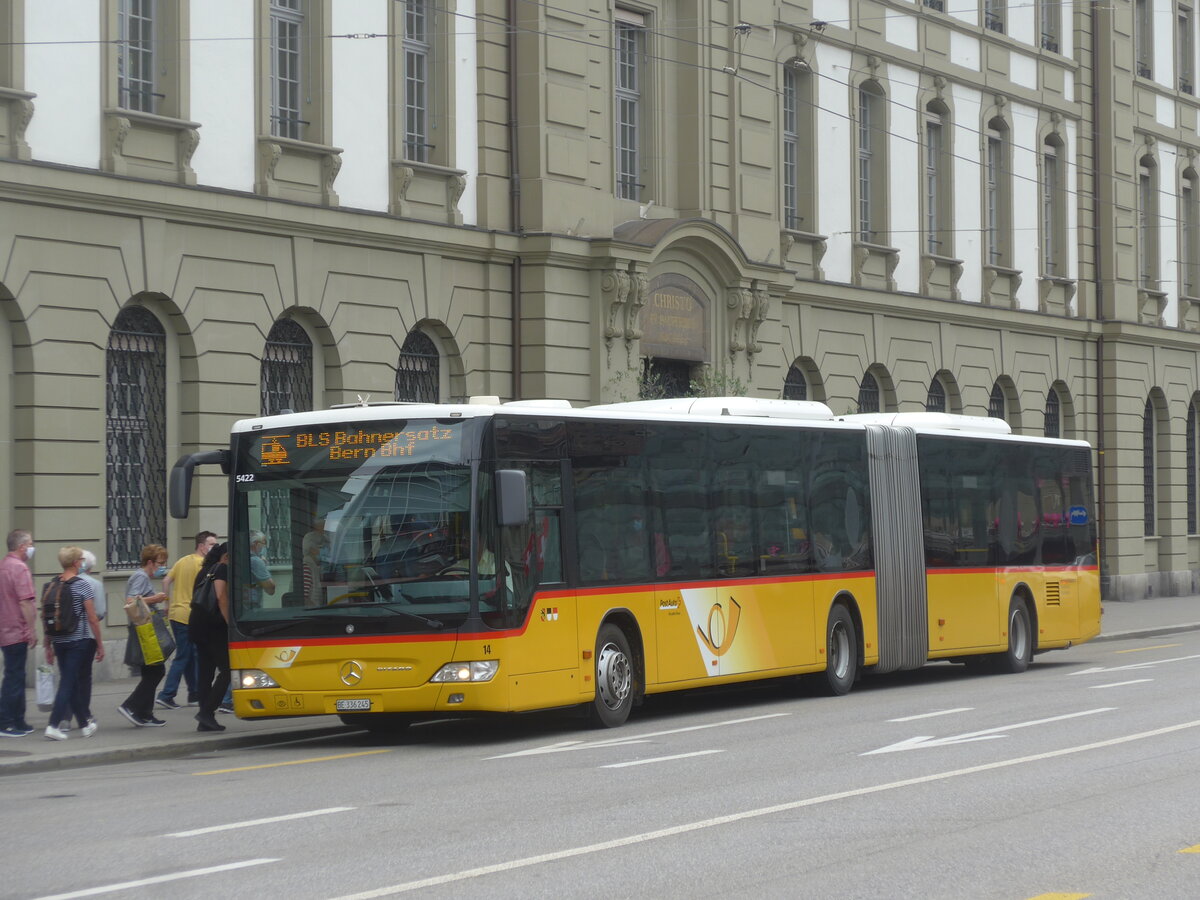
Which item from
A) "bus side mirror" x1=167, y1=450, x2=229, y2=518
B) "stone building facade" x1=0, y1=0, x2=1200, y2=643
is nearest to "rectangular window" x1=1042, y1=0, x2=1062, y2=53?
"stone building facade" x1=0, y1=0, x2=1200, y2=643

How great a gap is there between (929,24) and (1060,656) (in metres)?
14.5

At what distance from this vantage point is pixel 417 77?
26344 millimetres

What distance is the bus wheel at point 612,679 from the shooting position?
54.4 feet

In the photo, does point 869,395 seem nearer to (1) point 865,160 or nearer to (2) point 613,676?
(1) point 865,160

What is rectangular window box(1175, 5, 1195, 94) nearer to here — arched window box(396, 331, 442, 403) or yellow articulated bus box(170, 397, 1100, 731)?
arched window box(396, 331, 442, 403)

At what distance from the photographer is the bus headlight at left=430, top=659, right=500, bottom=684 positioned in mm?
15141

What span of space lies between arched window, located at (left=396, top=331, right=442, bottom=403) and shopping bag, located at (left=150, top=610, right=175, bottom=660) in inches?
342

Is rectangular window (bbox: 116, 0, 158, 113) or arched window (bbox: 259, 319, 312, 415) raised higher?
rectangular window (bbox: 116, 0, 158, 113)

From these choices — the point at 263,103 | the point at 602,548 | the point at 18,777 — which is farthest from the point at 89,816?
the point at 263,103

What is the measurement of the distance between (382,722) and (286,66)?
32.8 feet

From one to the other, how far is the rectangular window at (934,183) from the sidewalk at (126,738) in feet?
70.0

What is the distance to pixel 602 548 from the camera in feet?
55.0

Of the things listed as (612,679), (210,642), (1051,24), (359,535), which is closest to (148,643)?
(210,642)

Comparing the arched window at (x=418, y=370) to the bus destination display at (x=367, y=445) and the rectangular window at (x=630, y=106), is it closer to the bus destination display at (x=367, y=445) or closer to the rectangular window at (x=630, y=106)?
the rectangular window at (x=630, y=106)
